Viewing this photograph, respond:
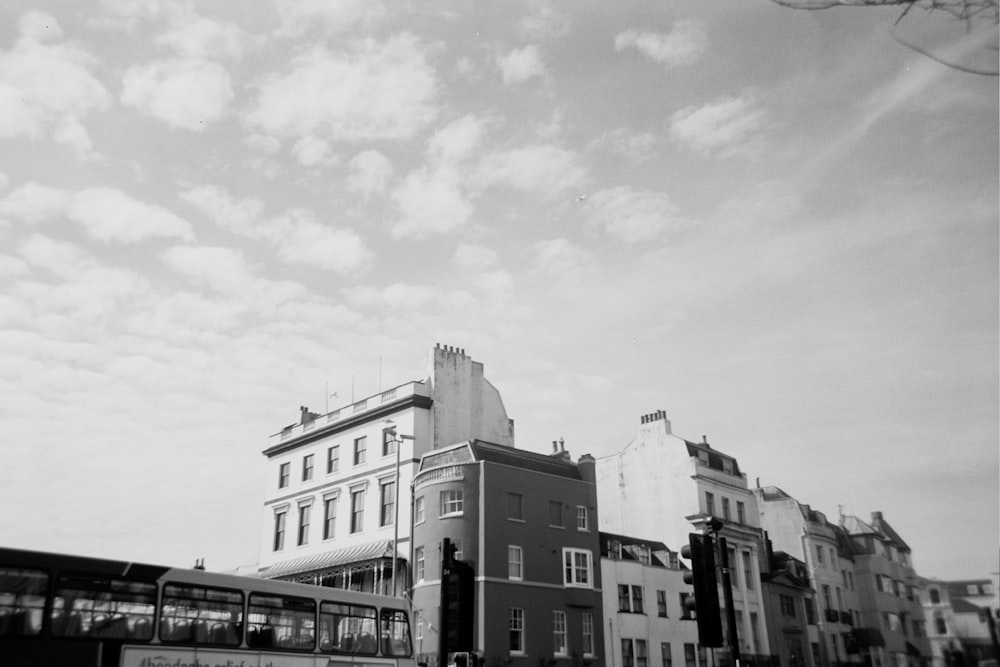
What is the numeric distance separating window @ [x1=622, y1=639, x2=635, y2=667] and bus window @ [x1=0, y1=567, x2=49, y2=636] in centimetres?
3303

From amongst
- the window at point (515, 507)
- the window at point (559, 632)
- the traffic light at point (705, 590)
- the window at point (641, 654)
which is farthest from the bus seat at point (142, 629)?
the window at point (641, 654)

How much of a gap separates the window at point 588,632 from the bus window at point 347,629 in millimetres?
20785

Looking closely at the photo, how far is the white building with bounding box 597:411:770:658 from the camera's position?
166ft

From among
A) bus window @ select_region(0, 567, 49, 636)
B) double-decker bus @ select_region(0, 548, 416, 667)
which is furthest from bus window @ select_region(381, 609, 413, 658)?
bus window @ select_region(0, 567, 49, 636)

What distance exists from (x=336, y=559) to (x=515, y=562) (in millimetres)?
11875

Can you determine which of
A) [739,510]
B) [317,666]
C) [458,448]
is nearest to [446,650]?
[317,666]

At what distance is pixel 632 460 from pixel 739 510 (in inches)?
323

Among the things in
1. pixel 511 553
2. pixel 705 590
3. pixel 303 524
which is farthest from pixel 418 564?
pixel 705 590

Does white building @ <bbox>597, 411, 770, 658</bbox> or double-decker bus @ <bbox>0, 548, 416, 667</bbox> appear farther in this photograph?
white building @ <bbox>597, 411, 770, 658</bbox>

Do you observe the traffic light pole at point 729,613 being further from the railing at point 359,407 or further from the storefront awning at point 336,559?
the railing at point 359,407

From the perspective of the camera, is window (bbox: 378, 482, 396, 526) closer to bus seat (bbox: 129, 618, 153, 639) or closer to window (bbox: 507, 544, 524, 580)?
window (bbox: 507, 544, 524, 580)

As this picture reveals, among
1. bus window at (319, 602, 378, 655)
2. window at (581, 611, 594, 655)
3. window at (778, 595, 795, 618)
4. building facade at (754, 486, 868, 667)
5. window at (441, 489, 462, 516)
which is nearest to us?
bus window at (319, 602, 378, 655)

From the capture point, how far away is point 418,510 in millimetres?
40969

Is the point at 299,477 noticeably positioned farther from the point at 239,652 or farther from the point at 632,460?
the point at 239,652
